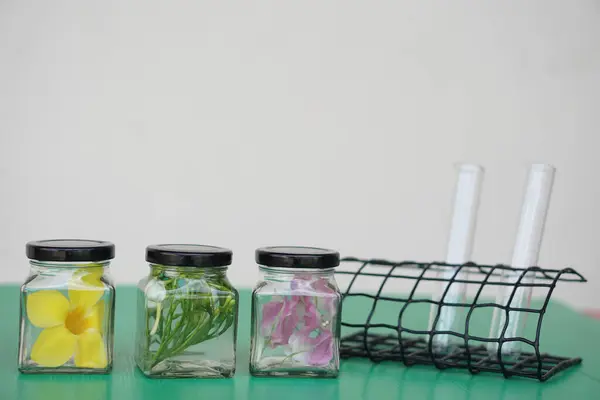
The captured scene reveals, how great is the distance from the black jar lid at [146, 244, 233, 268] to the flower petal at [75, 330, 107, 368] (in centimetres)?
9

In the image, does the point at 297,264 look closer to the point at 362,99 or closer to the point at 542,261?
the point at 362,99

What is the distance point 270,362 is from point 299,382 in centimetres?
4

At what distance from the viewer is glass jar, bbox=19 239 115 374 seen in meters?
0.81

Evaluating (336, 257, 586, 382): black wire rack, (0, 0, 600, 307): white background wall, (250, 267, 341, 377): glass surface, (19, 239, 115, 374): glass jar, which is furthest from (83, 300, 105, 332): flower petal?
(0, 0, 600, 307): white background wall

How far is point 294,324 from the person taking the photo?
33.0 inches

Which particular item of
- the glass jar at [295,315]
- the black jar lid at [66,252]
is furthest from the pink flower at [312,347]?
the black jar lid at [66,252]

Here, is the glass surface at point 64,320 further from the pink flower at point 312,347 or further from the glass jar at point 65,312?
the pink flower at point 312,347

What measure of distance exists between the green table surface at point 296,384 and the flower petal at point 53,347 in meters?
0.02

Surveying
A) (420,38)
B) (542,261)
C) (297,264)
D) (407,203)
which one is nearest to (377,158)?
(407,203)

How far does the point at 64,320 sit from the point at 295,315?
23 cm

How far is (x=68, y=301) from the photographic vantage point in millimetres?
814

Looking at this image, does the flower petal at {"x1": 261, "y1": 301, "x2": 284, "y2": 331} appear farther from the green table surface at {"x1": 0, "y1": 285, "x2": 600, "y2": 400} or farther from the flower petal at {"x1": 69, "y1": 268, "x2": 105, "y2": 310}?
the flower petal at {"x1": 69, "y1": 268, "x2": 105, "y2": 310}

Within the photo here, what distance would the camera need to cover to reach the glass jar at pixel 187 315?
2.65 feet

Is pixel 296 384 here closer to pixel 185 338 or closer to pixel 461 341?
pixel 185 338
